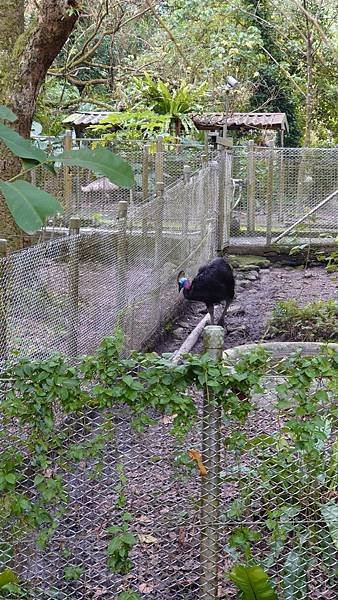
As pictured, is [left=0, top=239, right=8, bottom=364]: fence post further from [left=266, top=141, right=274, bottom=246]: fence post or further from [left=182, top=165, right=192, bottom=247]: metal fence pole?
[left=266, top=141, right=274, bottom=246]: fence post

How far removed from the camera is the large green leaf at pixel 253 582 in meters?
3.01

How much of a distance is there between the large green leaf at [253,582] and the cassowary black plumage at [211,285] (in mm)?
6657

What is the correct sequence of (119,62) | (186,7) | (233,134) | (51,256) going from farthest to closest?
1. (233,134)
2. (119,62)
3. (186,7)
4. (51,256)

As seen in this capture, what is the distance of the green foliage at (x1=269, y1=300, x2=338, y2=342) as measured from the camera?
8602 millimetres

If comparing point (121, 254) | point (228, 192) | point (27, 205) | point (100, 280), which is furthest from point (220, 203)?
point (27, 205)

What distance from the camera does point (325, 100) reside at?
21.7m

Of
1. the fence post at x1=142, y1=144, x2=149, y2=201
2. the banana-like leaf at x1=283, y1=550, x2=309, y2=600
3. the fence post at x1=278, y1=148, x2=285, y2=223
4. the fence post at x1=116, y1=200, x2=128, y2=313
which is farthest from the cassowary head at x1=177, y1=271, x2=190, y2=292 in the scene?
the banana-like leaf at x1=283, y1=550, x2=309, y2=600

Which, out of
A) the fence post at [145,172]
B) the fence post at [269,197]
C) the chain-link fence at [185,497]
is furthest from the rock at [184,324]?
the chain-link fence at [185,497]

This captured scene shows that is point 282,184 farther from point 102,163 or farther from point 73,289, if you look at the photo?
point 102,163

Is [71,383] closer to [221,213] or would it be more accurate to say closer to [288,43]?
[221,213]

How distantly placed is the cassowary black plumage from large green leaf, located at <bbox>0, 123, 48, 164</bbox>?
780 cm

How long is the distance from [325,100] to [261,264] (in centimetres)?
847

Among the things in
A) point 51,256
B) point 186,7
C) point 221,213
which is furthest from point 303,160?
point 51,256

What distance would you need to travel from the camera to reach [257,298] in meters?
12.0
